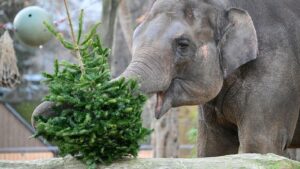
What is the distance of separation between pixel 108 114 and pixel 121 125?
11 cm

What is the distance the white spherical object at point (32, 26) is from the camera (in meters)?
11.2

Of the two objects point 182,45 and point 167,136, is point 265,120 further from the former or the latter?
point 167,136

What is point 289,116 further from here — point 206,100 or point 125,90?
point 125,90

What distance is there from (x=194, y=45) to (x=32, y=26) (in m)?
4.36

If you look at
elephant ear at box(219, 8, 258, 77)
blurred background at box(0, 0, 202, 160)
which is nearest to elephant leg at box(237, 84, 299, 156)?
elephant ear at box(219, 8, 258, 77)

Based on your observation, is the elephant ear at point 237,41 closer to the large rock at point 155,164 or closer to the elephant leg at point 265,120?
the elephant leg at point 265,120

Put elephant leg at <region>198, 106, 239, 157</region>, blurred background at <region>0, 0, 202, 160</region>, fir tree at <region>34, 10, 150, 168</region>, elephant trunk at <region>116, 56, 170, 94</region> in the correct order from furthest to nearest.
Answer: blurred background at <region>0, 0, 202, 160</region> < elephant leg at <region>198, 106, 239, 157</region> < elephant trunk at <region>116, 56, 170, 94</region> < fir tree at <region>34, 10, 150, 168</region>

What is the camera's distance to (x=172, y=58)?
729cm

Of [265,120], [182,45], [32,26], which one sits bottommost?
[265,120]

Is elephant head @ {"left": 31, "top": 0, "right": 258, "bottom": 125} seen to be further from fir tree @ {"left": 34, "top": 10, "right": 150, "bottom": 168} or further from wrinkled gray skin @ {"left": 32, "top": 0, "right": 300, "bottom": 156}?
fir tree @ {"left": 34, "top": 10, "right": 150, "bottom": 168}

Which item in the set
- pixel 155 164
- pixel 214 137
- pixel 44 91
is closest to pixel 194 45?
pixel 214 137

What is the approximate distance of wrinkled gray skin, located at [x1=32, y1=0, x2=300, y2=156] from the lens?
7367 mm

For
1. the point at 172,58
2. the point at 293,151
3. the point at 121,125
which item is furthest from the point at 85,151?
the point at 293,151

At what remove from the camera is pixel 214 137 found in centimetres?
812
